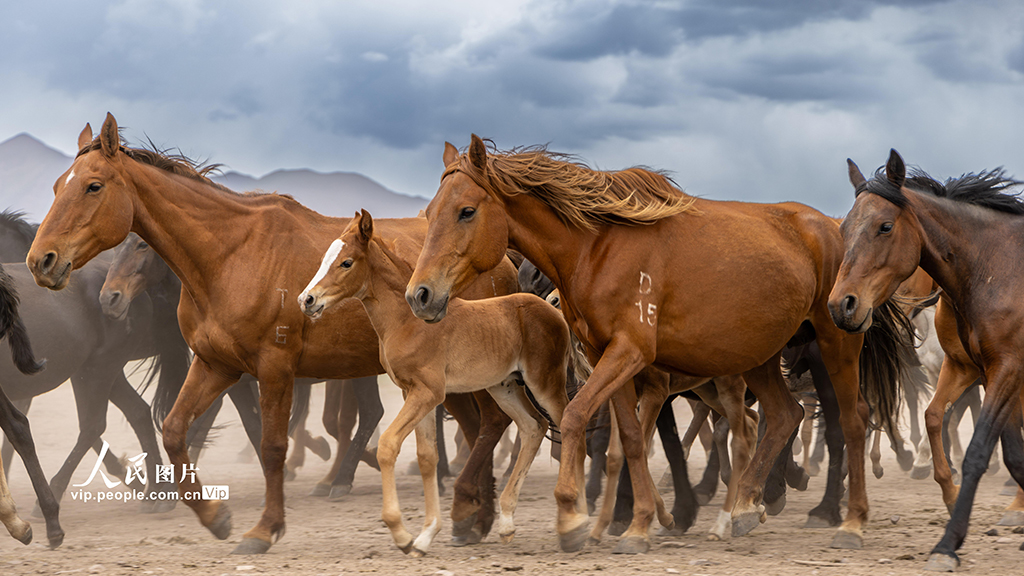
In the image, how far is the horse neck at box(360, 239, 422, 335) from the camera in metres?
5.80

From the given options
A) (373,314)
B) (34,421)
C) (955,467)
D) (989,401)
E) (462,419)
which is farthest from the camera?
(34,421)

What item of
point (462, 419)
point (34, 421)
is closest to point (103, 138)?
point (462, 419)

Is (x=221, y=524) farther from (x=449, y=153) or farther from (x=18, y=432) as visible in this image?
(x=449, y=153)

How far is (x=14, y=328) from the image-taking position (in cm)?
712

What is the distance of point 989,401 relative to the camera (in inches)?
210

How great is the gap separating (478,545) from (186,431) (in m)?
2.08

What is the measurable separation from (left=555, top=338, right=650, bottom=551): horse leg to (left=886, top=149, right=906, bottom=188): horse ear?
1.73 m

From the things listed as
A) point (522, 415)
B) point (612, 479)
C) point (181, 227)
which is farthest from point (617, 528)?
point (181, 227)

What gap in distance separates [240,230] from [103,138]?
101 cm

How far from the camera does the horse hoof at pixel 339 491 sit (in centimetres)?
956

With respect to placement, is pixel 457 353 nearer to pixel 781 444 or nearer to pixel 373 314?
pixel 373 314

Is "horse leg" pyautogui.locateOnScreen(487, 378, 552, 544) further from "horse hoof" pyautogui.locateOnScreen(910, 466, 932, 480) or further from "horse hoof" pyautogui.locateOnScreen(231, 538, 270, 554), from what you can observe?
"horse hoof" pyautogui.locateOnScreen(910, 466, 932, 480)

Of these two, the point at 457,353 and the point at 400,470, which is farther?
the point at 400,470

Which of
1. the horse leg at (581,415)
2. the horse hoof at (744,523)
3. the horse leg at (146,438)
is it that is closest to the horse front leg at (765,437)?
the horse hoof at (744,523)
